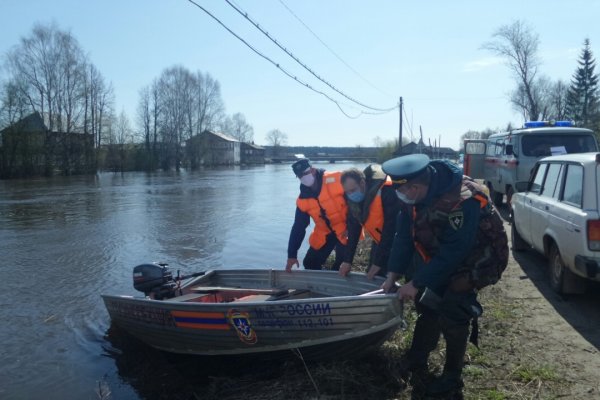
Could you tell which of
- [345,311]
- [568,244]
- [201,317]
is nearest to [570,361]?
[568,244]

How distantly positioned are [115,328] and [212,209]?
14.7 metres

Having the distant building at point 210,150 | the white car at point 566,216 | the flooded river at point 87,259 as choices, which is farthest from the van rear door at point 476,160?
the distant building at point 210,150

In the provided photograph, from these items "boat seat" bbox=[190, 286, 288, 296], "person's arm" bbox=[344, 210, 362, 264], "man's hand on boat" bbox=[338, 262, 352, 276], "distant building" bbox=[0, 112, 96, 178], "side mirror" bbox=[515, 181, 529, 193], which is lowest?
"boat seat" bbox=[190, 286, 288, 296]

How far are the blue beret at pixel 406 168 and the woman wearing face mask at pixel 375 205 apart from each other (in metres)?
1.29

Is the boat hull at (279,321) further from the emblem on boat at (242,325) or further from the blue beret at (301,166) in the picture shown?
the blue beret at (301,166)

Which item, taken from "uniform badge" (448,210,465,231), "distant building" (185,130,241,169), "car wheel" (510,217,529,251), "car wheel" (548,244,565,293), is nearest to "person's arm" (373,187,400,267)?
"uniform badge" (448,210,465,231)

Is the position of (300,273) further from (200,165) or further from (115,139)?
(200,165)

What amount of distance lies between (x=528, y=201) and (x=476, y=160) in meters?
Result: 9.25

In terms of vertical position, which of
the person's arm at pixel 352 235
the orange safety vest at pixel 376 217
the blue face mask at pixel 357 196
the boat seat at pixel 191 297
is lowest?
the boat seat at pixel 191 297

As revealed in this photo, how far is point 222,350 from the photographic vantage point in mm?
5105

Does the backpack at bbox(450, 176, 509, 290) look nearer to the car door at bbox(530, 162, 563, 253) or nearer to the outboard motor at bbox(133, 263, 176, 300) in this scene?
the car door at bbox(530, 162, 563, 253)

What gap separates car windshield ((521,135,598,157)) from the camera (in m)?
11.0

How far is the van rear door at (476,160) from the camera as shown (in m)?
15.8

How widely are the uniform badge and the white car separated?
94.7 inches
